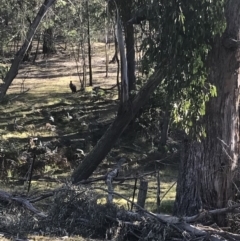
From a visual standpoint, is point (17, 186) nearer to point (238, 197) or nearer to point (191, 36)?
point (238, 197)

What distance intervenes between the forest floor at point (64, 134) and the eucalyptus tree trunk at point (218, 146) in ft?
12.9

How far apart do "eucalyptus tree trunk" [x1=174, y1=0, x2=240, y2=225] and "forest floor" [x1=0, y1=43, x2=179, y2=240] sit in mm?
3934

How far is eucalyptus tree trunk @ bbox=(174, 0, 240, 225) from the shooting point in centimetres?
1002

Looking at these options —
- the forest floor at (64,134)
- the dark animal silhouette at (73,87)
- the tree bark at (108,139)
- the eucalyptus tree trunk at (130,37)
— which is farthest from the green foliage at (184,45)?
the dark animal silhouette at (73,87)

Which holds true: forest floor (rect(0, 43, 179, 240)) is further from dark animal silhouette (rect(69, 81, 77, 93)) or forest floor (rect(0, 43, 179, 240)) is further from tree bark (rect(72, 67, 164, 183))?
tree bark (rect(72, 67, 164, 183))

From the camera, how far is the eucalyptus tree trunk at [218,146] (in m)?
10.0

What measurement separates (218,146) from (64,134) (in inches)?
584

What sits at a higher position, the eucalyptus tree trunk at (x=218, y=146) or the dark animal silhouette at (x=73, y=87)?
the eucalyptus tree trunk at (x=218, y=146)

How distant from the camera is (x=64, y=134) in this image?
2478 centimetres

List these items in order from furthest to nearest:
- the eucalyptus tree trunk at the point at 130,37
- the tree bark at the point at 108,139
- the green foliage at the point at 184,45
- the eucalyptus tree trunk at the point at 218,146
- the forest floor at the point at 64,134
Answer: the forest floor at the point at 64,134 < the tree bark at the point at 108,139 < the eucalyptus tree trunk at the point at 130,37 < the eucalyptus tree trunk at the point at 218,146 < the green foliage at the point at 184,45

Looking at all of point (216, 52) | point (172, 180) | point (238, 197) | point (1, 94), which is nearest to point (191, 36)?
point (216, 52)

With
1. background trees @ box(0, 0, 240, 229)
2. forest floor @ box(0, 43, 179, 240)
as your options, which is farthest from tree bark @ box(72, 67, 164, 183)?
forest floor @ box(0, 43, 179, 240)

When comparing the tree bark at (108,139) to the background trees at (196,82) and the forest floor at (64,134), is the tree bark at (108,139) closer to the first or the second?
the background trees at (196,82)

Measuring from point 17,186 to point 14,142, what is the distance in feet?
18.5
